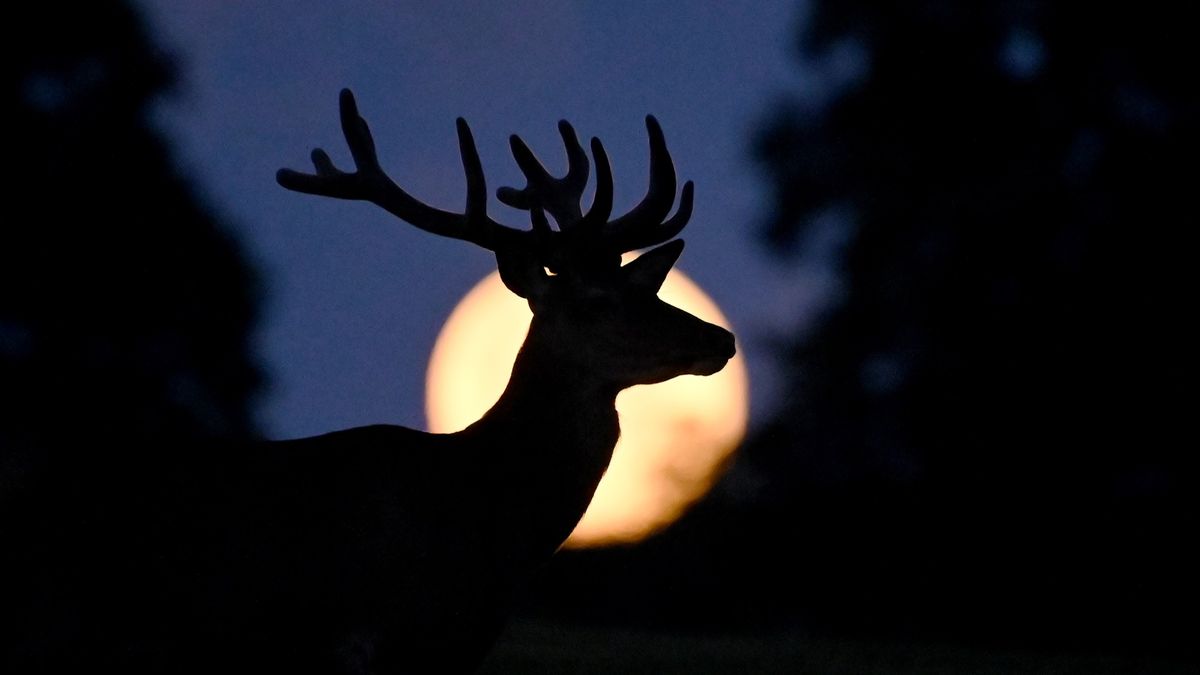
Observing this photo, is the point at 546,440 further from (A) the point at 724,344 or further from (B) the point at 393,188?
(B) the point at 393,188

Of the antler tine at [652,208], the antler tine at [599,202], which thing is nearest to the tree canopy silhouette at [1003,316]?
the antler tine at [652,208]

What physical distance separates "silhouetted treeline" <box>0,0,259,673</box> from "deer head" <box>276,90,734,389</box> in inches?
287

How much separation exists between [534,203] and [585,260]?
1.03 ft

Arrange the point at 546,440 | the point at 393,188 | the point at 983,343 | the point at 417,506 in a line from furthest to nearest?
the point at 983,343 < the point at 393,188 < the point at 546,440 < the point at 417,506

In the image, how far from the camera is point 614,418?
6777 millimetres

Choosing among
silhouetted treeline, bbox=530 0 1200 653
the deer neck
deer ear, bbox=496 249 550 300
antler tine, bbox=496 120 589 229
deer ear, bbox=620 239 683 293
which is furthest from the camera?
silhouetted treeline, bbox=530 0 1200 653

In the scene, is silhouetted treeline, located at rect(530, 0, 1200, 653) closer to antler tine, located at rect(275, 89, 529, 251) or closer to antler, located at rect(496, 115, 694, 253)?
antler, located at rect(496, 115, 694, 253)

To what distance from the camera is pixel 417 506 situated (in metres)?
6.08

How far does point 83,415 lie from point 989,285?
8168 millimetres

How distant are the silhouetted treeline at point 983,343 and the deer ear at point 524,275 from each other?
865 cm

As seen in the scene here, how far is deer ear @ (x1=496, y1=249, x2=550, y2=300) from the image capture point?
6.90m

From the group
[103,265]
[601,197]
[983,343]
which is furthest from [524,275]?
[103,265]

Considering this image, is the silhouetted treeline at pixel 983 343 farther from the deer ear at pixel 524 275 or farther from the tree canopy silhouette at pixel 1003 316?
the deer ear at pixel 524 275

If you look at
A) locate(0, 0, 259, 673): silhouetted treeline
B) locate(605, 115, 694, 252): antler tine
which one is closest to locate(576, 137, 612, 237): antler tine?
locate(605, 115, 694, 252): antler tine
